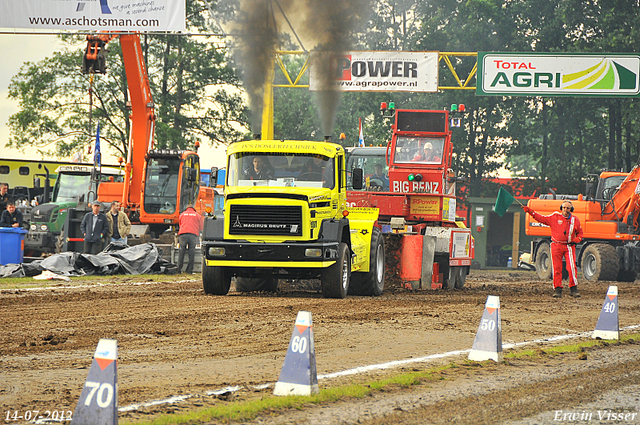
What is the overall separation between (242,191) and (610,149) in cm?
2863

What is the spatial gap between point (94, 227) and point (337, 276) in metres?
9.43

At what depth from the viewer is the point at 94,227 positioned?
2291cm

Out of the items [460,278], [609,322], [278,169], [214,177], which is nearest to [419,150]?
[460,278]

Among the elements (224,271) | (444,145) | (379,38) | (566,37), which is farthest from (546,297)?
(379,38)

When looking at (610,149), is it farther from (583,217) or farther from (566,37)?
(583,217)

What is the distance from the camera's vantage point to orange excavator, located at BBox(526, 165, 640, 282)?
26359mm

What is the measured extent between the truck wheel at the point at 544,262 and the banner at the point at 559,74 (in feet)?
16.8

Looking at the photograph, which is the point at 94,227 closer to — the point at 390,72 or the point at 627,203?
the point at 390,72

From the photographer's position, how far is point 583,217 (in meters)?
27.5

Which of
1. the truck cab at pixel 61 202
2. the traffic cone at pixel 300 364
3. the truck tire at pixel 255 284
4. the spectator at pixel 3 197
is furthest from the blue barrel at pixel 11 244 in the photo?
the traffic cone at pixel 300 364

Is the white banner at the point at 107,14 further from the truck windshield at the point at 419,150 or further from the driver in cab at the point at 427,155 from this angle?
the driver in cab at the point at 427,155

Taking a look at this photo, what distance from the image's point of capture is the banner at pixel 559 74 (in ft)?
98.1

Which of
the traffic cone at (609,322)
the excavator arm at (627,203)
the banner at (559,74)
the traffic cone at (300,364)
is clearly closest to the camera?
the traffic cone at (300,364)

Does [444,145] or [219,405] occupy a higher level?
[444,145]
